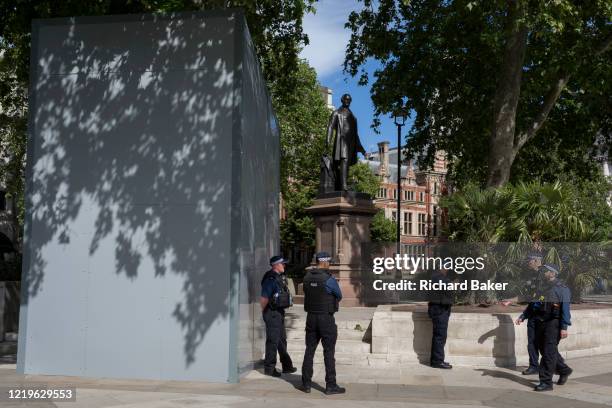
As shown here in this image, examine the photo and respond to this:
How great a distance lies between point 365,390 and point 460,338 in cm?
271

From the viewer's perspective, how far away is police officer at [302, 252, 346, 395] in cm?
899

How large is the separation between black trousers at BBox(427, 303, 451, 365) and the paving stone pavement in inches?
10.2

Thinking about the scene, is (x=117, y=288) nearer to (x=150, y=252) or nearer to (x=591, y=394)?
(x=150, y=252)

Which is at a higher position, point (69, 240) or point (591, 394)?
point (69, 240)

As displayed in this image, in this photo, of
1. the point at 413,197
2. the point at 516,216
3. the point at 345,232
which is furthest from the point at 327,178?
the point at 413,197

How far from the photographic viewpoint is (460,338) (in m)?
11.3

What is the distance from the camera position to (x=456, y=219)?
13711 millimetres

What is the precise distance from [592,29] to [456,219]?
385 inches

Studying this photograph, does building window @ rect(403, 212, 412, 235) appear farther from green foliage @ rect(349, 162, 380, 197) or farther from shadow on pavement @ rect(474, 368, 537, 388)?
shadow on pavement @ rect(474, 368, 537, 388)

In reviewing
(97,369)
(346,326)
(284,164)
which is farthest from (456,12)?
(284,164)

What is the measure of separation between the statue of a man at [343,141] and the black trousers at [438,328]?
9.14m

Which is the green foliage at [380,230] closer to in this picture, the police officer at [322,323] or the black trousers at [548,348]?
the black trousers at [548,348]

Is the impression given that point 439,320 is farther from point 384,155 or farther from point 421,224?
point 384,155

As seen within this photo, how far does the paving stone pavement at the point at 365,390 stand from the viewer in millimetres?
8328
